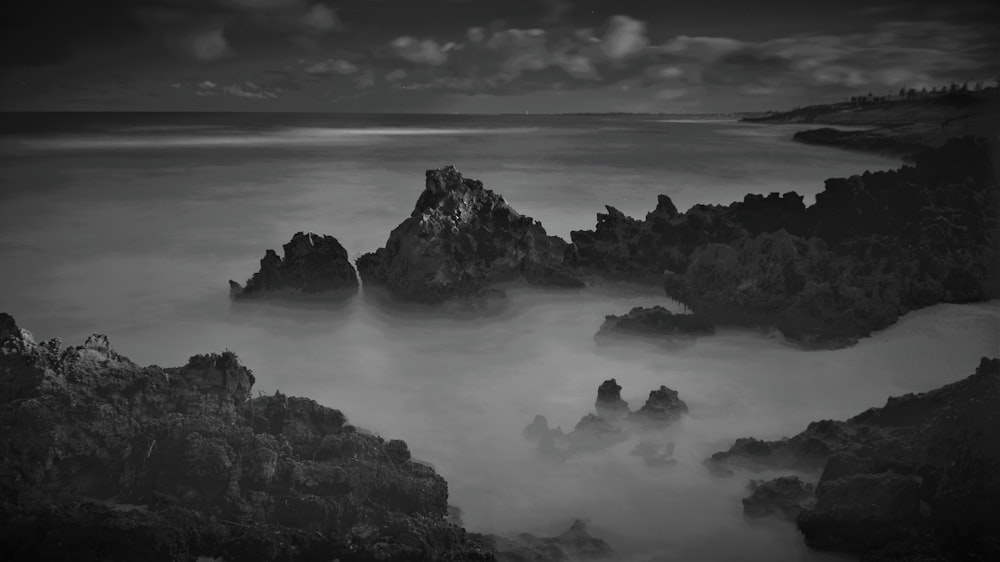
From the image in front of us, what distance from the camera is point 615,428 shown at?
4438 millimetres

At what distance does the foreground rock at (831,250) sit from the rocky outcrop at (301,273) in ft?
7.86

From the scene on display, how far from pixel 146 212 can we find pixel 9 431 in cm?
720

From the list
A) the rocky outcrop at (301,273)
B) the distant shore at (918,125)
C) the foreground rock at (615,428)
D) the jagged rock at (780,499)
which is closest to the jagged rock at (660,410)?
the foreground rock at (615,428)

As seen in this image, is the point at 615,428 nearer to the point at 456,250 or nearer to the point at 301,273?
the point at 456,250

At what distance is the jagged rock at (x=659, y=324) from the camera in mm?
5961

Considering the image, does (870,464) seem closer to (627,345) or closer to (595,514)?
(595,514)

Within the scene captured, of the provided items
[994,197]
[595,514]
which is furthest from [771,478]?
[994,197]

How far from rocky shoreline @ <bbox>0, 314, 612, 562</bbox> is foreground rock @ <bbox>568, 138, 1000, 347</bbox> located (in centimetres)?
329

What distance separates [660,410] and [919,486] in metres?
1.50

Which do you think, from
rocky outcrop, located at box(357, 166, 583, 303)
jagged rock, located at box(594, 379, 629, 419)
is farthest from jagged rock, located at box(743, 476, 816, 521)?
rocky outcrop, located at box(357, 166, 583, 303)

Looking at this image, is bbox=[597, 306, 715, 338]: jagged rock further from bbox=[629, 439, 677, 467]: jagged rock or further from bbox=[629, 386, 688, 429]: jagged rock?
bbox=[629, 439, 677, 467]: jagged rock

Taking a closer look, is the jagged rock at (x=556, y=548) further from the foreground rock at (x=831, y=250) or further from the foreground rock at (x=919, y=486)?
the foreground rock at (x=831, y=250)

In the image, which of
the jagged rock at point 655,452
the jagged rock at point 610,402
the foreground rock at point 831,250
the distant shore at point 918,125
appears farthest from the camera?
the distant shore at point 918,125

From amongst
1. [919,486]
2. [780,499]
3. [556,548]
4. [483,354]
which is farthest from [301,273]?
[919,486]
